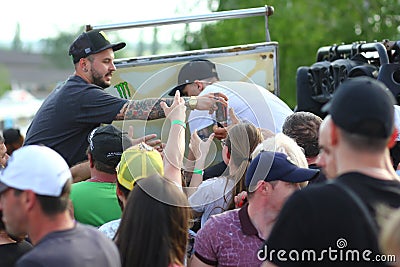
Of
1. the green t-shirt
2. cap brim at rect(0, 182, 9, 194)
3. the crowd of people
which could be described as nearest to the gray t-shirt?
the crowd of people

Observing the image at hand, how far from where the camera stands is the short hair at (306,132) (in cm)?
515

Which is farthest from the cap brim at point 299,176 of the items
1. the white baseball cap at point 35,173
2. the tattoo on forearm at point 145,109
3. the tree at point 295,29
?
the tree at point 295,29

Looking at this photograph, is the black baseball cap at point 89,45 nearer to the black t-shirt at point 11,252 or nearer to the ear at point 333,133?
the black t-shirt at point 11,252

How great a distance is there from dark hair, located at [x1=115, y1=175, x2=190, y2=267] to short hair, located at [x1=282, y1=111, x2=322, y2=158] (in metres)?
1.55

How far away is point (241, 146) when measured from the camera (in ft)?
16.2

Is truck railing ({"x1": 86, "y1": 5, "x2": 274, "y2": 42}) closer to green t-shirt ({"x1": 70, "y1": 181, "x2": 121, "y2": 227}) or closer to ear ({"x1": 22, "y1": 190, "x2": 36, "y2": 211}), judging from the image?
green t-shirt ({"x1": 70, "y1": 181, "x2": 121, "y2": 227})

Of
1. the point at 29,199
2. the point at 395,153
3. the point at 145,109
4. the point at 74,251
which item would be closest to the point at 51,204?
the point at 29,199

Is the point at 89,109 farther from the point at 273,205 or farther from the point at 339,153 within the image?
the point at 339,153

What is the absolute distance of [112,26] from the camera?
7371 millimetres

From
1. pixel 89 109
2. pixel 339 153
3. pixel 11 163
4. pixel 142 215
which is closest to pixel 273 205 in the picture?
pixel 142 215

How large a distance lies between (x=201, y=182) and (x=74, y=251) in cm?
183

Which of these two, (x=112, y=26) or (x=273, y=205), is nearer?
(x=273, y=205)

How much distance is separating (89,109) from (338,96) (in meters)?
3.04

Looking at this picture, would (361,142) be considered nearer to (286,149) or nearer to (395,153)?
(286,149)
